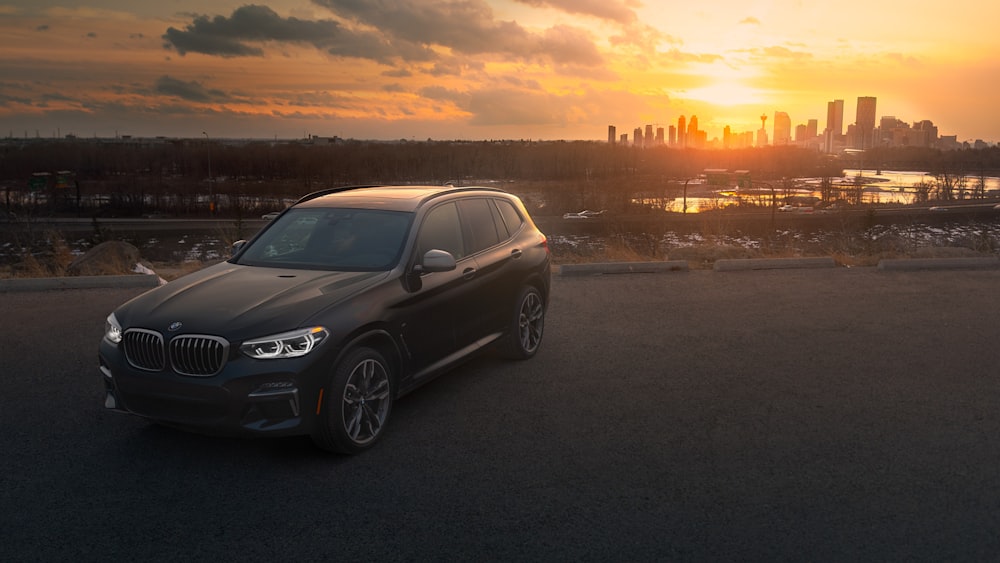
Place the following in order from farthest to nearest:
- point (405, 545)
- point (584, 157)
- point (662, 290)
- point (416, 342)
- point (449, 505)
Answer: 1. point (584, 157)
2. point (662, 290)
3. point (416, 342)
4. point (449, 505)
5. point (405, 545)

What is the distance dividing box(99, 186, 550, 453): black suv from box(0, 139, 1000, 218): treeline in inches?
2207

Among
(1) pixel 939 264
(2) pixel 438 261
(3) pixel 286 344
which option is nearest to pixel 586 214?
(1) pixel 939 264

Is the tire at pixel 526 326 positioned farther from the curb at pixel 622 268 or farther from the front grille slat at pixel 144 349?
the curb at pixel 622 268

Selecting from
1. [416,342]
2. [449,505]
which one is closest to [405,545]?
[449,505]

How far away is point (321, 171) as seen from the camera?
367 ft

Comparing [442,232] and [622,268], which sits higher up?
[442,232]

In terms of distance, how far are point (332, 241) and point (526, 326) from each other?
91.8 inches

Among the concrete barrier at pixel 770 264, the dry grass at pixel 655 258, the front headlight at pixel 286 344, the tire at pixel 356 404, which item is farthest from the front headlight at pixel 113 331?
the concrete barrier at pixel 770 264

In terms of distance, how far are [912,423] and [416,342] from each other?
152 inches

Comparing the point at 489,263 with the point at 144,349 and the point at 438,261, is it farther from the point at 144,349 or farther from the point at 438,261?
the point at 144,349

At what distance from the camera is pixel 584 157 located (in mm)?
136875

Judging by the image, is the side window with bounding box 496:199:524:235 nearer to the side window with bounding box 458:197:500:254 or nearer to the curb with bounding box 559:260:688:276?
the side window with bounding box 458:197:500:254

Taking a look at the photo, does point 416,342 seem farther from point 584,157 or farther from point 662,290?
point 584,157

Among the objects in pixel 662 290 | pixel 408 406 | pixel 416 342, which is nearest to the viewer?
pixel 416 342
